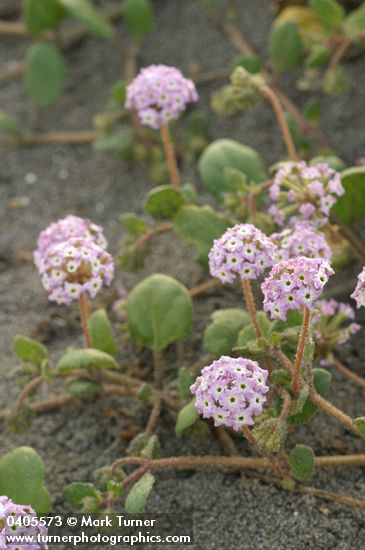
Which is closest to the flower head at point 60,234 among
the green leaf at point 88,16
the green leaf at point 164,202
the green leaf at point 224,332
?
the green leaf at point 164,202

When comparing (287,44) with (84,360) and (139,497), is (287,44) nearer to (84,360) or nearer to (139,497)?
(84,360)

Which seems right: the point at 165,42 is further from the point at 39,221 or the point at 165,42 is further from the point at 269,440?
the point at 269,440

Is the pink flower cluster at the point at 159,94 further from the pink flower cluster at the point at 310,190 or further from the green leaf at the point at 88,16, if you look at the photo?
the green leaf at the point at 88,16

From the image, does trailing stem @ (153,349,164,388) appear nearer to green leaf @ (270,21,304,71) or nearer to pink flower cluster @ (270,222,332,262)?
pink flower cluster @ (270,222,332,262)

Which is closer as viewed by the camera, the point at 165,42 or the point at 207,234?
the point at 207,234

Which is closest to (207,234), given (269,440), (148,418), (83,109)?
(148,418)

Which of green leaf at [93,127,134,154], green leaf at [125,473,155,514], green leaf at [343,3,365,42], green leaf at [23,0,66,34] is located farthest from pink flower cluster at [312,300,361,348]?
green leaf at [23,0,66,34]

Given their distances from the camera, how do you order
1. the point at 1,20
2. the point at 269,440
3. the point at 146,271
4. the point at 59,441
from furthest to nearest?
1. the point at 1,20
2. the point at 146,271
3. the point at 59,441
4. the point at 269,440
